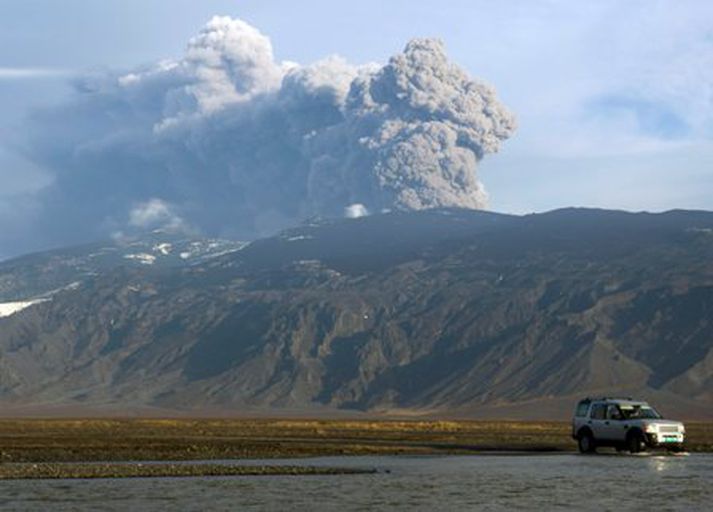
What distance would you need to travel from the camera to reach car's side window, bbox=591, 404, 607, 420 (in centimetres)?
6000

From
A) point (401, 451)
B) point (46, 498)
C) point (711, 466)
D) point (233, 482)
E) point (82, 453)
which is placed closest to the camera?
point (46, 498)

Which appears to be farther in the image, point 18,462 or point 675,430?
point 675,430

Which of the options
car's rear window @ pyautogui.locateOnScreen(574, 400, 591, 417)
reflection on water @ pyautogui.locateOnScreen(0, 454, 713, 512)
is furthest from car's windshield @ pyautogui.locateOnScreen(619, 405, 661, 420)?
reflection on water @ pyautogui.locateOnScreen(0, 454, 713, 512)

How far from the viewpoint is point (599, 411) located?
60.3 metres

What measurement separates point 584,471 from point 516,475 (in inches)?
111

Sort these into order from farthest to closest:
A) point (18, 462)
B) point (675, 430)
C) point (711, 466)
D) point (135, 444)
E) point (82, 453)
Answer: point (135, 444)
point (82, 453)
point (675, 430)
point (18, 462)
point (711, 466)

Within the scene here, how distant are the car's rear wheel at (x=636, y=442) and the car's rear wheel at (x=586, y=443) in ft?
7.76

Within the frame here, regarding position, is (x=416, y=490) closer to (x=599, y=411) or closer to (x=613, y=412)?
(x=613, y=412)

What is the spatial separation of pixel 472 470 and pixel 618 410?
1169 cm

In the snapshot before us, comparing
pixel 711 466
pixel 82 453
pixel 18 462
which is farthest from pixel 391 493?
pixel 82 453

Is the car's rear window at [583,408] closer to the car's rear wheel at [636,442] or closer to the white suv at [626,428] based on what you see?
the white suv at [626,428]

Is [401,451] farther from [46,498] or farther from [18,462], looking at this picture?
[46,498]

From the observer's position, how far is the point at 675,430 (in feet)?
195

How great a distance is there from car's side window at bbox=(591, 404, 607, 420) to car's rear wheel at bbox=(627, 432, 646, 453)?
1751mm
